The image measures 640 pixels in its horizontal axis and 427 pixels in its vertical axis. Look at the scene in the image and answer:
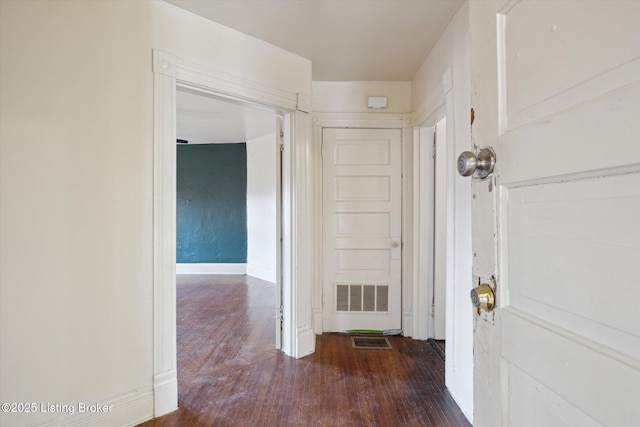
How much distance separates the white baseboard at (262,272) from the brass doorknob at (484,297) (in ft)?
16.7

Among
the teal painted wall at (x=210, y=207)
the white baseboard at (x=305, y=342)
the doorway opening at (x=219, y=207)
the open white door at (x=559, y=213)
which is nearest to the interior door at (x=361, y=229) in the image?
the white baseboard at (x=305, y=342)

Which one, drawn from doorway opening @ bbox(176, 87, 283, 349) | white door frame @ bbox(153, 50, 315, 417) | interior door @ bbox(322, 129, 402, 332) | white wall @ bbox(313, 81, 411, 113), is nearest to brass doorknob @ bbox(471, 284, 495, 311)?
white door frame @ bbox(153, 50, 315, 417)

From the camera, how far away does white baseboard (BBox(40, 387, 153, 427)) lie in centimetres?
158

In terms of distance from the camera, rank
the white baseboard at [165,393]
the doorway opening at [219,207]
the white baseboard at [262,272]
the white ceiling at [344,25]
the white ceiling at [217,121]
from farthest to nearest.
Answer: the doorway opening at [219,207]
the white baseboard at [262,272]
the white ceiling at [217,121]
the white ceiling at [344,25]
the white baseboard at [165,393]

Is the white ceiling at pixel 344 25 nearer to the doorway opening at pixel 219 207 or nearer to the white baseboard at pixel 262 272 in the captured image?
the doorway opening at pixel 219 207

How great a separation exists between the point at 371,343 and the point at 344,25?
2639 millimetres

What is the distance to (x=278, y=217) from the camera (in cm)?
272

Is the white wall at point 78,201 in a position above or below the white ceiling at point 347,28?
below

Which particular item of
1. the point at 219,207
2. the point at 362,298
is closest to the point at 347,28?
the point at 362,298

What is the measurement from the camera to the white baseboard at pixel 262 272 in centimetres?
564

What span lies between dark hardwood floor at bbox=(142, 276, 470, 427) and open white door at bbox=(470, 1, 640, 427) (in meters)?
1.41

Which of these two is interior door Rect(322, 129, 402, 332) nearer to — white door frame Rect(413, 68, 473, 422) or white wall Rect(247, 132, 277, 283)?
white door frame Rect(413, 68, 473, 422)

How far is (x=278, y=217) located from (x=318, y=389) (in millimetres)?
1353

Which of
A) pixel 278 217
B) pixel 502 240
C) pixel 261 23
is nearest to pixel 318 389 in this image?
pixel 278 217
